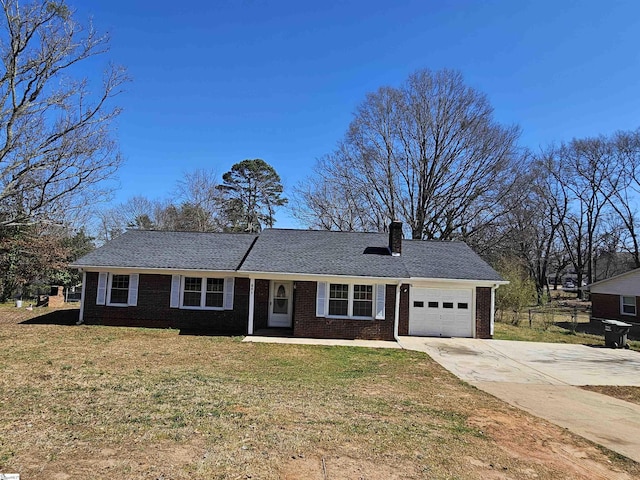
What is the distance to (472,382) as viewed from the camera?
376 inches

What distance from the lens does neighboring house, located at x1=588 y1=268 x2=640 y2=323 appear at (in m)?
23.6

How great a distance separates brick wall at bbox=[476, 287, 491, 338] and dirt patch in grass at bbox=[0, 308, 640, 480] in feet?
23.8

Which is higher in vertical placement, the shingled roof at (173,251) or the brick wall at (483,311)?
the shingled roof at (173,251)

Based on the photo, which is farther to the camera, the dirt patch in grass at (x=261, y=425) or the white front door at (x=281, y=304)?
the white front door at (x=281, y=304)

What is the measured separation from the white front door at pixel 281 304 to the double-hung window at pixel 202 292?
213 centimetres

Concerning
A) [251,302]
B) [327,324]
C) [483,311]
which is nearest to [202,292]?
[251,302]

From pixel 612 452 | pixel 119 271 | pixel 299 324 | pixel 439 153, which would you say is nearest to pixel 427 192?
pixel 439 153

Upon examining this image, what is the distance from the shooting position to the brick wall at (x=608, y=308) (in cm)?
2381

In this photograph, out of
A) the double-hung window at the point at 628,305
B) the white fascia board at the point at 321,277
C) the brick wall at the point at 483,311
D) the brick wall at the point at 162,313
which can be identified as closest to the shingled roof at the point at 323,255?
the white fascia board at the point at 321,277

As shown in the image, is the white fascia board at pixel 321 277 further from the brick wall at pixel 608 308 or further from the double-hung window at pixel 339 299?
the brick wall at pixel 608 308

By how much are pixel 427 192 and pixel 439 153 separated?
2.95 metres

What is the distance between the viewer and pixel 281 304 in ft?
54.9

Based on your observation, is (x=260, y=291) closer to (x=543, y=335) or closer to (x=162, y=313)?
(x=162, y=313)

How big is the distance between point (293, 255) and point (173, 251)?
5573 millimetres
